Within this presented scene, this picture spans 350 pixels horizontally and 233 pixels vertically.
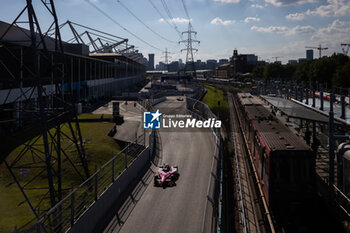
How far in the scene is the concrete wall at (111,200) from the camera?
10.2 m

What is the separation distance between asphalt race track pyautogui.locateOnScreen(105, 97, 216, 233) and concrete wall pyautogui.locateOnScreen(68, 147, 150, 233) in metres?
0.81

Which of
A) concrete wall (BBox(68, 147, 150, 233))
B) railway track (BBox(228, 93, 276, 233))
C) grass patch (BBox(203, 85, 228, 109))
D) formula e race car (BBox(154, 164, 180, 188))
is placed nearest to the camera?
concrete wall (BBox(68, 147, 150, 233))

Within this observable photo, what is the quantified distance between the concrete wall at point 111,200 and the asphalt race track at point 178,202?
0.81 metres

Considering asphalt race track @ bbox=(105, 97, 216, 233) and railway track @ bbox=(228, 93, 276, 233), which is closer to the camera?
asphalt race track @ bbox=(105, 97, 216, 233)

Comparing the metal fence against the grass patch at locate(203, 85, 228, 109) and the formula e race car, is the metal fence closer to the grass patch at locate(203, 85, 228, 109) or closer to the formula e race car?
the formula e race car

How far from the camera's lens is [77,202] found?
11703mm

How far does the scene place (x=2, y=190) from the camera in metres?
13.8

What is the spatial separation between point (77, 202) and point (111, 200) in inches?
60.5

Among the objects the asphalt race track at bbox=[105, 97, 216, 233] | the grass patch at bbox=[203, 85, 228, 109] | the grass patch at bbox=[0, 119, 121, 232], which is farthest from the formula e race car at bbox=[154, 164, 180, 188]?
the grass patch at bbox=[203, 85, 228, 109]

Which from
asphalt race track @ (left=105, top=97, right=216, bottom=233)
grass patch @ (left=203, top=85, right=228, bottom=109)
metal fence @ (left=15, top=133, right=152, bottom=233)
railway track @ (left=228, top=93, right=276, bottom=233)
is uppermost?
grass patch @ (left=203, top=85, right=228, bottom=109)

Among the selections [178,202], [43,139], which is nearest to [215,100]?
[178,202]

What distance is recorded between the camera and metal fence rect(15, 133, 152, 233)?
848 cm

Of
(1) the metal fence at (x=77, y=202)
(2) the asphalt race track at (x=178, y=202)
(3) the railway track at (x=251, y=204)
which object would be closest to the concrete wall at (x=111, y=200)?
(1) the metal fence at (x=77, y=202)

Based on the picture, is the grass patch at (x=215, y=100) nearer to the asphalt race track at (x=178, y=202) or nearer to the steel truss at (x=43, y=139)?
the asphalt race track at (x=178, y=202)
